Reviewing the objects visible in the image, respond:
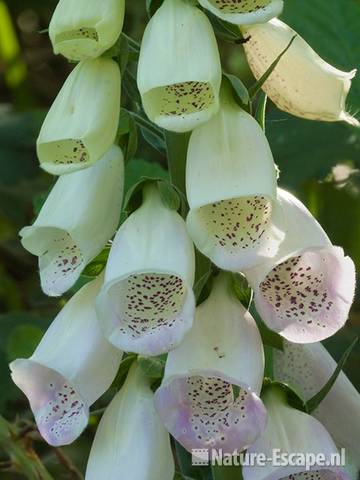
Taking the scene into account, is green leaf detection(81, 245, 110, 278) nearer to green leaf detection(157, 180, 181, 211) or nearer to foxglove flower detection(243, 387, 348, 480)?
green leaf detection(157, 180, 181, 211)

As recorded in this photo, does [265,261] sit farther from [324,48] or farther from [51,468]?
[51,468]

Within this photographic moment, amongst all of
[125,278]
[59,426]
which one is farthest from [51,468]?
[125,278]

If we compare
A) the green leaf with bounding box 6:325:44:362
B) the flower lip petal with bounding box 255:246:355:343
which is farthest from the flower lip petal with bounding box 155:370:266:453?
the green leaf with bounding box 6:325:44:362

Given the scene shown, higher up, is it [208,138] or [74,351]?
[208,138]

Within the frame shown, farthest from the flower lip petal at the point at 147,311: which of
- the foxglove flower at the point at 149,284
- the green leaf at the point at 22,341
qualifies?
the green leaf at the point at 22,341

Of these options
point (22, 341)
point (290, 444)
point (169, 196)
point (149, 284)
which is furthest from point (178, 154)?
point (22, 341)

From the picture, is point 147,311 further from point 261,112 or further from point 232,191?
point 261,112
